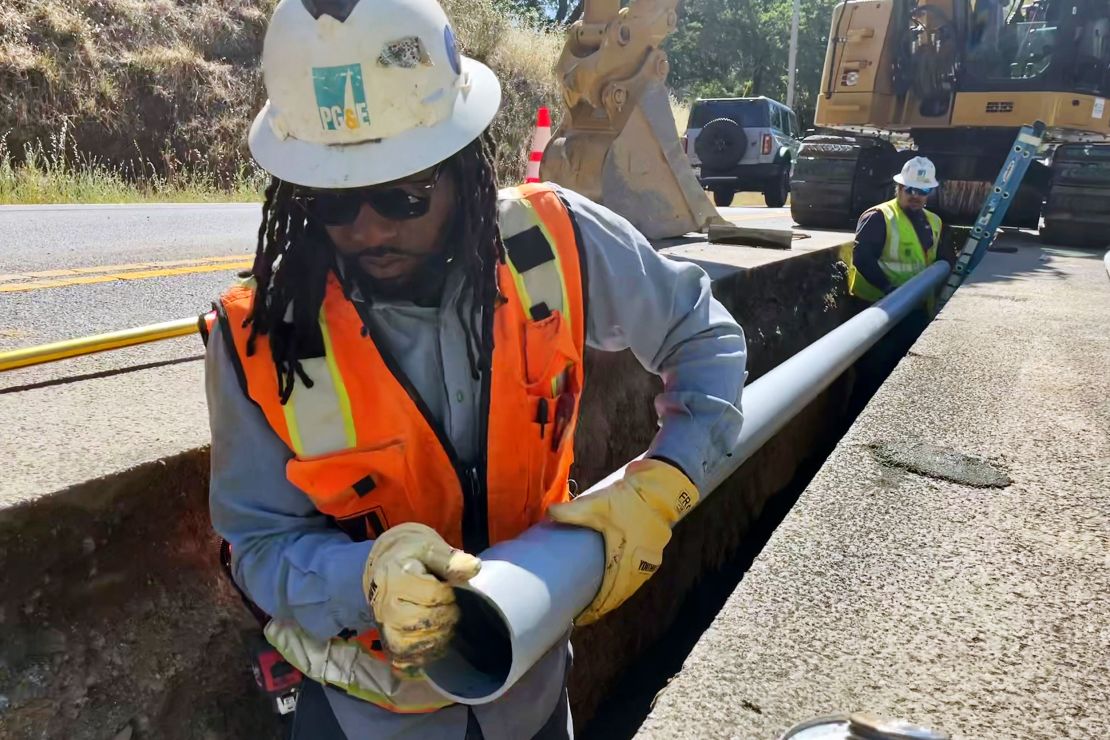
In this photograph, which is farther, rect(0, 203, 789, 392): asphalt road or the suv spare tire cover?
the suv spare tire cover

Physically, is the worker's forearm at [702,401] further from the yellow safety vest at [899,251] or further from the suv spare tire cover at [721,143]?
the suv spare tire cover at [721,143]

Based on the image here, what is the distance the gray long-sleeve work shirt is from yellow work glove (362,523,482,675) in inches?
4.0

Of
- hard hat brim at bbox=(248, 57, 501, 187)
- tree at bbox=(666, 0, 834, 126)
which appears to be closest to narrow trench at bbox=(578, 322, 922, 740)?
hard hat brim at bbox=(248, 57, 501, 187)

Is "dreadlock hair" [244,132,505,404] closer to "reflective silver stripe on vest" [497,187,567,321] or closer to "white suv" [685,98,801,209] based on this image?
"reflective silver stripe on vest" [497,187,567,321]

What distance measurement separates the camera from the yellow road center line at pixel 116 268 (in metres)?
4.68

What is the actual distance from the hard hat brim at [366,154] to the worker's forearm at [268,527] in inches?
13.4

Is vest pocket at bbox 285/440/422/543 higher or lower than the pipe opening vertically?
higher

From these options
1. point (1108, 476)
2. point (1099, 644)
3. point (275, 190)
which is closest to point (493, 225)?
point (275, 190)

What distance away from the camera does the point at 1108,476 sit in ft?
7.70

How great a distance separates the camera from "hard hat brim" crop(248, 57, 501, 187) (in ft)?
4.89

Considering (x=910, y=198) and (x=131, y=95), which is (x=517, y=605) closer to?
(x=910, y=198)

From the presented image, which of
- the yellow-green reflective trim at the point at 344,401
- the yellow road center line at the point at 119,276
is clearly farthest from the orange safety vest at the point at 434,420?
the yellow road center line at the point at 119,276

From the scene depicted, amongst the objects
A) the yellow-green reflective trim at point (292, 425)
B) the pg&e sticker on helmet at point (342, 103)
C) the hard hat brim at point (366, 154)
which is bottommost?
the yellow-green reflective trim at point (292, 425)

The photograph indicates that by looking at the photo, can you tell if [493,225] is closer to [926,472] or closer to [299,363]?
[299,363]
